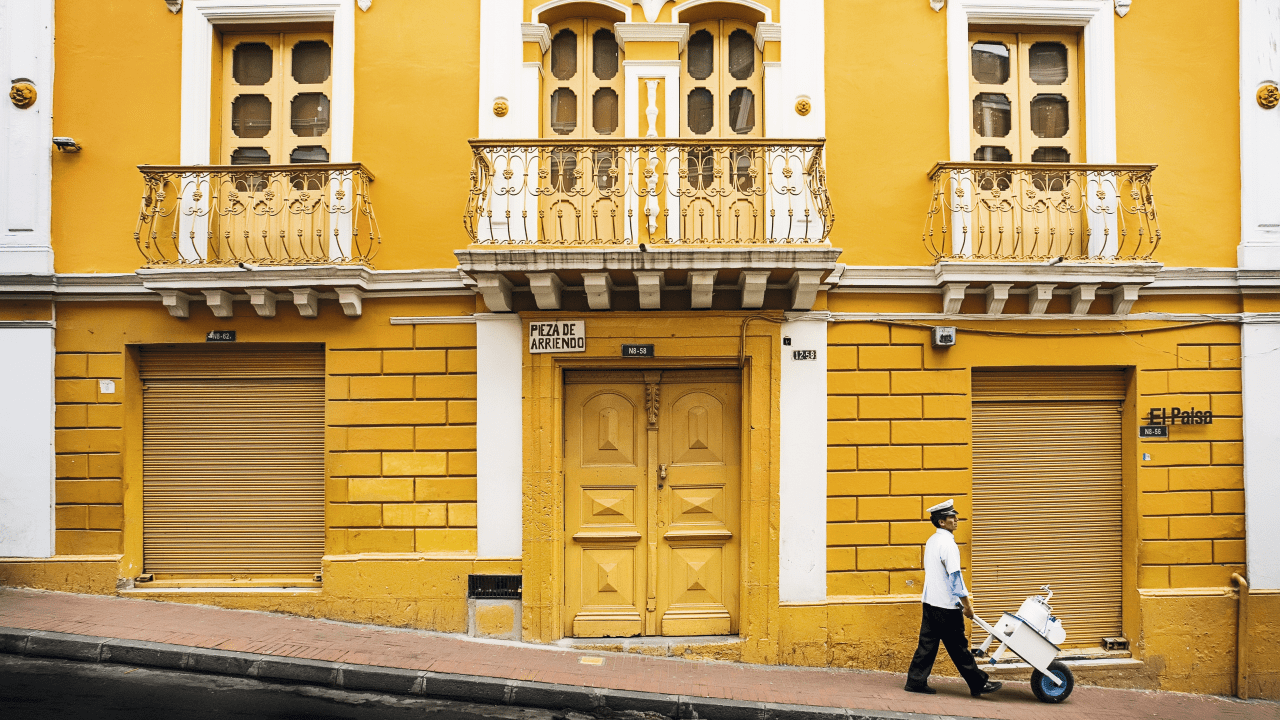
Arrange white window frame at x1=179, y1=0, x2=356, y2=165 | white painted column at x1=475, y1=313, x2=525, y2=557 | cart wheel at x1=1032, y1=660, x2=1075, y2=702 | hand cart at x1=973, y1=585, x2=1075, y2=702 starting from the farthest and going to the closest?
1. white window frame at x1=179, y1=0, x2=356, y2=165
2. white painted column at x1=475, y1=313, x2=525, y2=557
3. cart wheel at x1=1032, y1=660, x2=1075, y2=702
4. hand cart at x1=973, y1=585, x2=1075, y2=702

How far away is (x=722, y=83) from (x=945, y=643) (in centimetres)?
630

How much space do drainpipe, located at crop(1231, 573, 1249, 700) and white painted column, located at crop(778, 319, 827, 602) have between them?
4535 millimetres

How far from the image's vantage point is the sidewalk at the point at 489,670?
647 centimetres

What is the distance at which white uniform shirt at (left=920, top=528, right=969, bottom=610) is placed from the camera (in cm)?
657

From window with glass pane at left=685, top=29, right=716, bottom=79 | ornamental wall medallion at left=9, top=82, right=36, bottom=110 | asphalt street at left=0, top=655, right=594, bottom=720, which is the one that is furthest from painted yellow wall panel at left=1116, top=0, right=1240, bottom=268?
ornamental wall medallion at left=9, top=82, right=36, bottom=110

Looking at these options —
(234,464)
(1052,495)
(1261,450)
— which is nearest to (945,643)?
(1052,495)

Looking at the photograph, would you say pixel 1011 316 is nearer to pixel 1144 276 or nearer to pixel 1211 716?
pixel 1144 276

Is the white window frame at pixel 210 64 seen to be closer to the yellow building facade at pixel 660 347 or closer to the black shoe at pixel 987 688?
the yellow building facade at pixel 660 347

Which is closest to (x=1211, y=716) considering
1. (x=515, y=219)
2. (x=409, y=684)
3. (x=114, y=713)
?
(x=409, y=684)

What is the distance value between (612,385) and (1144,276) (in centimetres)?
573

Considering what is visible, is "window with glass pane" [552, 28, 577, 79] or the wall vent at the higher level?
"window with glass pane" [552, 28, 577, 79]

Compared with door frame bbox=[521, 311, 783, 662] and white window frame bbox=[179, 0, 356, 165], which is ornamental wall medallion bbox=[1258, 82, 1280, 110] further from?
white window frame bbox=[179, 0, 356, 165]

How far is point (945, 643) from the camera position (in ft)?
22.2

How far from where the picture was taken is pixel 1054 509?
815 centimetres
